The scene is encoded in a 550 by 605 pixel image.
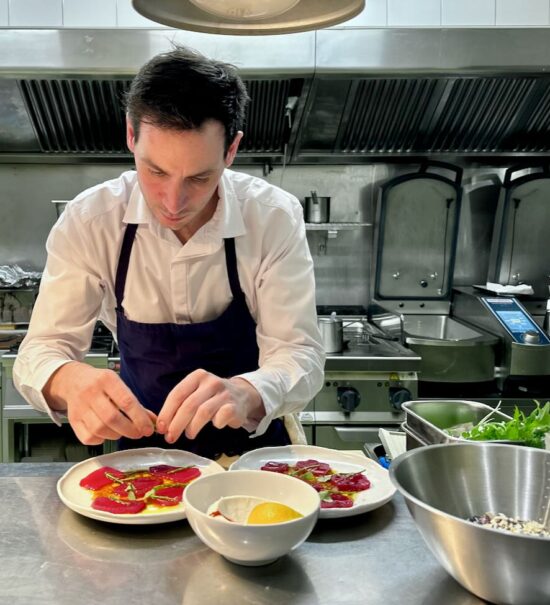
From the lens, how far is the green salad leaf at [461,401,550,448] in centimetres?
150

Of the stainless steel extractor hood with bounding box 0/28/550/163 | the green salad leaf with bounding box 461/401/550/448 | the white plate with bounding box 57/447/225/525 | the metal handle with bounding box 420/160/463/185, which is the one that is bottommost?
the white plate with bounding box 57/447/225/525

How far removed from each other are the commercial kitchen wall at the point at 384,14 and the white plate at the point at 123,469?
9.71ft

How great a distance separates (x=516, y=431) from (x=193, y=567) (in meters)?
0.87

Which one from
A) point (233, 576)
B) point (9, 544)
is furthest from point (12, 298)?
point (233, 576)

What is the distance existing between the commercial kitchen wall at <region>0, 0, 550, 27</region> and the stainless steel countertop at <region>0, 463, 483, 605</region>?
3.21 meters

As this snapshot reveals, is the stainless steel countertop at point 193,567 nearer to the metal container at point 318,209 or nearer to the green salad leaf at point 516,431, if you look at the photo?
the green salad leaf at point 516,431

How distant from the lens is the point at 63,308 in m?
1.76

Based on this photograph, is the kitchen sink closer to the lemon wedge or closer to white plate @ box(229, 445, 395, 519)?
white plate @ box(229, 445, 395, 519)

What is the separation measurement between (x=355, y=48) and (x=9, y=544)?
3.32 m

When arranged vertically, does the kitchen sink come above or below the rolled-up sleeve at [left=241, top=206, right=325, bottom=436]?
below

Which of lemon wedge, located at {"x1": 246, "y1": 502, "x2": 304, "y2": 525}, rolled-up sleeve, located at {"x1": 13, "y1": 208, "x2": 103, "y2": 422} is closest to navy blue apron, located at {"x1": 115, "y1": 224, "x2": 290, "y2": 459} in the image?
rolled-up sleeve, located at {"x1": 13, "y1": 208, "x2": 103, "y2": 422}

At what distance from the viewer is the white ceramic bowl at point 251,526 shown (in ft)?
3.23

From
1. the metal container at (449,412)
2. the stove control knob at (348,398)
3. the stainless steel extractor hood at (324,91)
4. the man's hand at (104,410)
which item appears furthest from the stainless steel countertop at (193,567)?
the stainless steel extractor hood at (324,91)

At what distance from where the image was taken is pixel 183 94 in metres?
1.51
